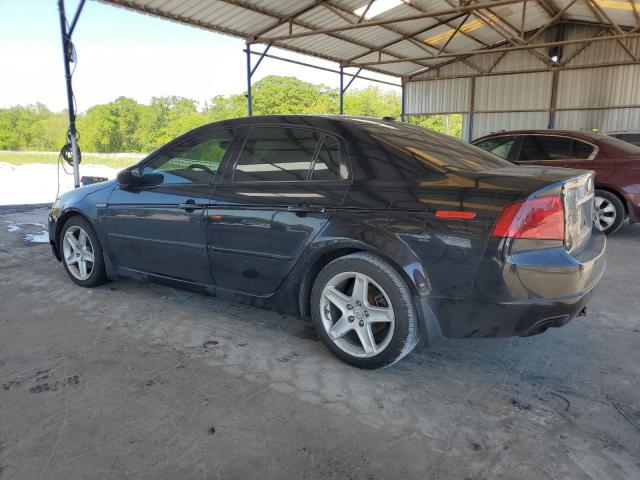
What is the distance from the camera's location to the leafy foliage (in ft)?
161

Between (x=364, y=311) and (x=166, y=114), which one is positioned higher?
(x=166, y=114)

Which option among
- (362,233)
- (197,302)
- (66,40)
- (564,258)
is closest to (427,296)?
(362,233)

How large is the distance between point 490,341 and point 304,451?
165cm

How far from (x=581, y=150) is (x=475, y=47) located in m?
12.9

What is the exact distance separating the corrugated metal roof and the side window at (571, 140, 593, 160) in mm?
3610

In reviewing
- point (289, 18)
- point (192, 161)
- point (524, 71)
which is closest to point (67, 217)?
point (192, 161)

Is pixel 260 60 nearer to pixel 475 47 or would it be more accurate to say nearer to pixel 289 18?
pixel 289 18

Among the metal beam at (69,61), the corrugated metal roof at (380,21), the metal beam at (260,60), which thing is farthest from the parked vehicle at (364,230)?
the metal beam at (260,60)

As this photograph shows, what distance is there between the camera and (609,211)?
6531mm

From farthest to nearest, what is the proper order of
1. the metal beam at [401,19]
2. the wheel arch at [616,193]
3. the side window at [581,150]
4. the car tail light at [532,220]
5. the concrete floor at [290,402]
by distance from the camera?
the metal beam at [401,19], the side window at [581,150], the wheel arch at [616,193], the car tail light at [532,220], the concrete floor at [290,402]

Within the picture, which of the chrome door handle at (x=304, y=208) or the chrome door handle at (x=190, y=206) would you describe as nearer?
the chrome door handle at (x=304, y=208)

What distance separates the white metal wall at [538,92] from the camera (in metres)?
16.2

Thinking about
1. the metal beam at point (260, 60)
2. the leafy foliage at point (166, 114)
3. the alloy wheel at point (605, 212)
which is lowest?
the alloy wheel at point (605, 212)

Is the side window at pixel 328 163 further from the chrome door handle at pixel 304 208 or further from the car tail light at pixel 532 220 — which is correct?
the car tail light at pixel 532 220
